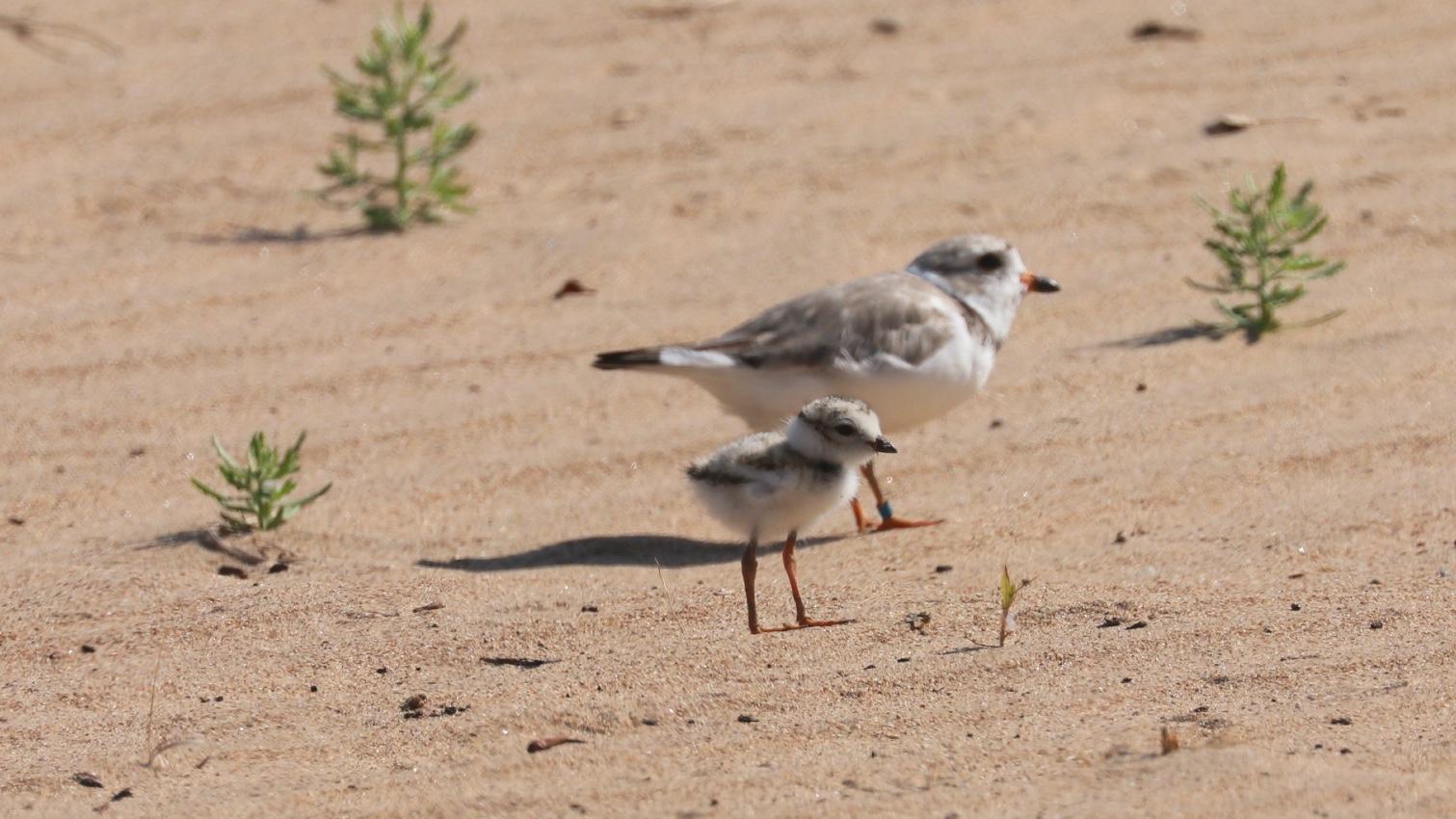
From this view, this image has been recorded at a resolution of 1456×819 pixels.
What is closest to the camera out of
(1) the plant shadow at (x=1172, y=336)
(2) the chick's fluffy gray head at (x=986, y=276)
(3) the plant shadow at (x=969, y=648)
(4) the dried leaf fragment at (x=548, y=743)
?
(4) the dried leaf fragment at (x=548, y=743)

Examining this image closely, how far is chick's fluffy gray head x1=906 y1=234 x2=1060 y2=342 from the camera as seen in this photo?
23.4 ft

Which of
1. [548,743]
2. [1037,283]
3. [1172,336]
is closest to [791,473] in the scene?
[548,743]

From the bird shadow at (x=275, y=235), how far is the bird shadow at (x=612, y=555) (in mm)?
2947

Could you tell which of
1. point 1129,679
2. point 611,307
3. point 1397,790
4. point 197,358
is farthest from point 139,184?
point 1397,790

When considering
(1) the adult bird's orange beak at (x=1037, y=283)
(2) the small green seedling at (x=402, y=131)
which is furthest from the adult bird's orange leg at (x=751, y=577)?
(2) the small green seedling at (x=402, y=131)

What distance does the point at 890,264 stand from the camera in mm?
8305

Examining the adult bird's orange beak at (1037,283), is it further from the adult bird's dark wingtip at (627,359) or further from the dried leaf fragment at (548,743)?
the dried leaf fragment at (548,743)

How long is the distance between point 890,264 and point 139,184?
338cm

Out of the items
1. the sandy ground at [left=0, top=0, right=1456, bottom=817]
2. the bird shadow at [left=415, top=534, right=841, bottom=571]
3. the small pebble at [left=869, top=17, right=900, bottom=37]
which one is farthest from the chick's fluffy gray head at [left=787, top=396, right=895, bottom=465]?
the small pebble at [left=869, top=17, right=900, bottom=37]

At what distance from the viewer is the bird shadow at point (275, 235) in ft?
28.5

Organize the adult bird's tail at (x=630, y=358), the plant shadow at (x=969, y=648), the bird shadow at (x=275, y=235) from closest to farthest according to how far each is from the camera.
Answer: the plant shadow at (x=969, y=648) → the adult bird's tail at (x=630, y=358) → the bird shadow at (x=275, y=235)

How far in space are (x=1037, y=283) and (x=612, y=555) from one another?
2034 millimetres

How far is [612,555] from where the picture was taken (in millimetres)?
6188

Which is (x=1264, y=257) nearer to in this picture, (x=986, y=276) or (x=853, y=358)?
(x=986, y=276)
